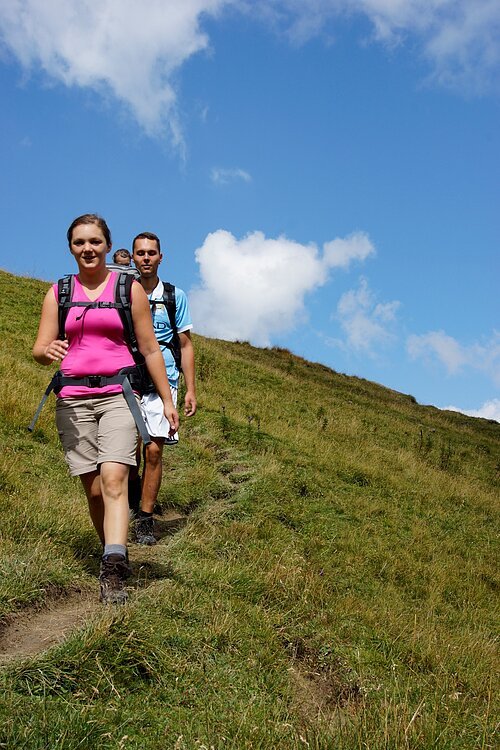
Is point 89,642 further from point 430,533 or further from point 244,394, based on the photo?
point 244,394

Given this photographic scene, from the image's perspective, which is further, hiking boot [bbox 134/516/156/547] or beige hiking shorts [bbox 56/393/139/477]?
hiking boot [bbox 134/516/156/547]

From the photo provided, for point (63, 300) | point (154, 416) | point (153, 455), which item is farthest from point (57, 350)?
point (153, 455)

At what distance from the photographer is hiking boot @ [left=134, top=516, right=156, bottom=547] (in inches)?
244

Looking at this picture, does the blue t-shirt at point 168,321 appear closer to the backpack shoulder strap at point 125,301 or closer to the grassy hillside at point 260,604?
the grassy hillside at point 260,604

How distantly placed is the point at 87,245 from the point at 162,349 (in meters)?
2.19

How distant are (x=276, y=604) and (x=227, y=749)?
2095 millimetres

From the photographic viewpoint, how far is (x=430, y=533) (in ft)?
29.3

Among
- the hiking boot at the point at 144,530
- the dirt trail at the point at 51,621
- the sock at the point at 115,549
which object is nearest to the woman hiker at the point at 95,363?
the sock at the point at 115,549

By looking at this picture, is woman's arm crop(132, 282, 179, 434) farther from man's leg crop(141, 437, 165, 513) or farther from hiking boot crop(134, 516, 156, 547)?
hiking boot crop(134, 516, 156, 547)

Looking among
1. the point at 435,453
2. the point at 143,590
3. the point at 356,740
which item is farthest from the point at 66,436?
the point at 435,453

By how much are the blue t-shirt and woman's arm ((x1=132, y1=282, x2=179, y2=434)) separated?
5.89ft

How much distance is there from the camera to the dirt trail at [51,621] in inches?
145

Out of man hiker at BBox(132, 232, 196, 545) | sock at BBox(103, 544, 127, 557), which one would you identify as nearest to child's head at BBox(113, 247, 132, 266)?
man hiker at BBox(132, 232, 196, 545)

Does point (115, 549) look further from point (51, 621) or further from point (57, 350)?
point (57, 350)
